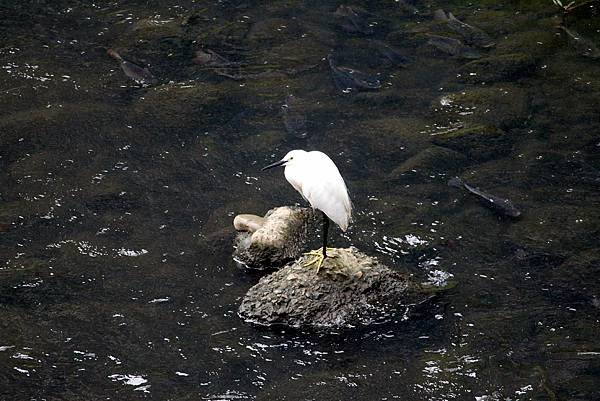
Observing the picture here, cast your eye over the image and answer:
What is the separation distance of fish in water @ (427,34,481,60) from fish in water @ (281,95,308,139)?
211 centimetres

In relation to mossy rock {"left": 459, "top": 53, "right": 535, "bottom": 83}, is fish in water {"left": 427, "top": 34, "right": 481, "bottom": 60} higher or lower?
higher

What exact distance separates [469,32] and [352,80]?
76.9 inches

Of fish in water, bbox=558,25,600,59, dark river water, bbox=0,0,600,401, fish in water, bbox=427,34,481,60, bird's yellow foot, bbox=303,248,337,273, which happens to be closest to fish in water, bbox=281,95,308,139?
dark river water, bbox=0,0,600,401

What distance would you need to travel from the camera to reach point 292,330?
234 inches

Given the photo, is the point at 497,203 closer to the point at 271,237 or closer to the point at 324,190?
the point at 324,190

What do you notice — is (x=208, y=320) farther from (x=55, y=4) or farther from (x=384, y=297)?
(x=55, y=4)

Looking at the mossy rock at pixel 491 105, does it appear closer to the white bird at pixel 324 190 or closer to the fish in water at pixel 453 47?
the fish in water at pixel 453 47

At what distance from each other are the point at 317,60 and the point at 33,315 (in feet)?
16.4

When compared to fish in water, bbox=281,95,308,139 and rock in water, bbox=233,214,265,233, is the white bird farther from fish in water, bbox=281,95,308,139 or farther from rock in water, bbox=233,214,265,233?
fish in water, bbox=281,95,308,139

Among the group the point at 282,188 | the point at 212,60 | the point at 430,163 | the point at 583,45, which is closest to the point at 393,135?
the point at 430,163

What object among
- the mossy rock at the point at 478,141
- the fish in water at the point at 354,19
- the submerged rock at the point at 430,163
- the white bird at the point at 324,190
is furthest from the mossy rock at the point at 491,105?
the white bird at the point at 324,190

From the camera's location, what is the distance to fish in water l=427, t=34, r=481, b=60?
389 inches

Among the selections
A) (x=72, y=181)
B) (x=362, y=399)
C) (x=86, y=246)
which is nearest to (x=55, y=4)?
(x=72, y=181)

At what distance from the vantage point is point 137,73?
9328 mm
